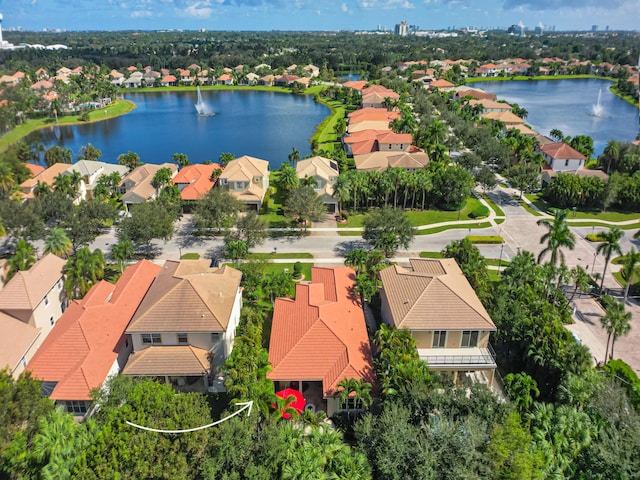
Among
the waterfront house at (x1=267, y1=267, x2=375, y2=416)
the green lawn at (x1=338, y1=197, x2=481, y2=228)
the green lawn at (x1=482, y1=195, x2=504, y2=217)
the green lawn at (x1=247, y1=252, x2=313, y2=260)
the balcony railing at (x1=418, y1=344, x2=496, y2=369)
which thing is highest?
the waterfront house at (x1=267, y1=267, x2=375, y2=416)

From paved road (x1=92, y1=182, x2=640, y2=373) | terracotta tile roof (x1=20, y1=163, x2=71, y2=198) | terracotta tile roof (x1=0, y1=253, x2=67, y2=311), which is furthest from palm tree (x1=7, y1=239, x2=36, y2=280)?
terracotta tile roof (x1=20, y1=163, x2=71, y2=198)

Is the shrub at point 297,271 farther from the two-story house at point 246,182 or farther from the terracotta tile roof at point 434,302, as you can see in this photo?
the two-story house at point 246,182

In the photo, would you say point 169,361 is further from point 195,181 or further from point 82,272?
point 195,181

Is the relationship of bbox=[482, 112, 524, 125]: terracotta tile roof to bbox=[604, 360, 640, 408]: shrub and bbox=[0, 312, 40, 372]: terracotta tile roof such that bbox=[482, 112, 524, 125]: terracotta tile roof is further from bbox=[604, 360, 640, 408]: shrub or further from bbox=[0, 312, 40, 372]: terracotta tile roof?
bbox=[0, 312, 40, 372]: terracotta tile roof

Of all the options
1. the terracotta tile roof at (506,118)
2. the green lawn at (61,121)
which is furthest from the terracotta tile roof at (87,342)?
the terracotta tile roof at (506,118)

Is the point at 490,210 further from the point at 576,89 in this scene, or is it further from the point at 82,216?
the point at 576,89

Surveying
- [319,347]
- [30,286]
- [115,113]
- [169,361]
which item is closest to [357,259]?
[319,347]
